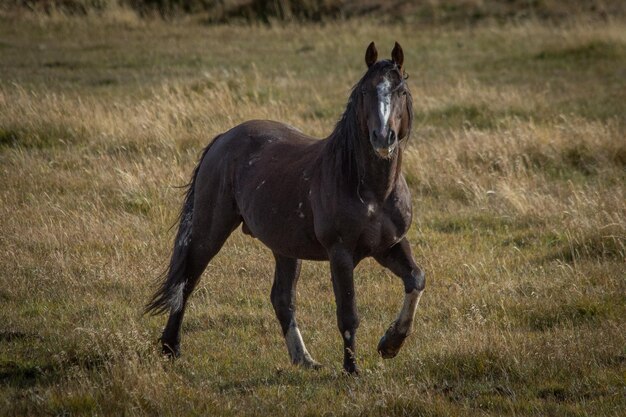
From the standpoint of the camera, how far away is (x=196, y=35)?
2512cm

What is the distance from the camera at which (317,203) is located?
646 centimetres

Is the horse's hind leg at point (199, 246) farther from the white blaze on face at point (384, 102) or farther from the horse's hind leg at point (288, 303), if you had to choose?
the white blaze on face at point (384, 102)

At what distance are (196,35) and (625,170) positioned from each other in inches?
595

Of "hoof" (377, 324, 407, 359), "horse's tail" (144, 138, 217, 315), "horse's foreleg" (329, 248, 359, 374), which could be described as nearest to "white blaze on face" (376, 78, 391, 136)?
"horse's foreleg" (329, 248, 359, 374)

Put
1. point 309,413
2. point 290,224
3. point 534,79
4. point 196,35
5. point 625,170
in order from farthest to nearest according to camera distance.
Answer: point 196,35
point 534,79
point 625,170
point 290,224
point 309,413

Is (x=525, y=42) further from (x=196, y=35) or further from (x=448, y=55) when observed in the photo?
(x=196, y=35)

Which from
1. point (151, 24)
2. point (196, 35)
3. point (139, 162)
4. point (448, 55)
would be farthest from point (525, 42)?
point (139, 162)

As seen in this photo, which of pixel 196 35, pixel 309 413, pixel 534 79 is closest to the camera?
pixel 309 413

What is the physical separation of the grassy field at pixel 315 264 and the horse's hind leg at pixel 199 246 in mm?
201

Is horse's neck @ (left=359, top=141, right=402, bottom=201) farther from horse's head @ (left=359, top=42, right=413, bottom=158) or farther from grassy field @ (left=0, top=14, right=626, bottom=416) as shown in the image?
grassy field @ (left=0, top=14, right=626, bottom=416)

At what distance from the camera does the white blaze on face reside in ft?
19.3

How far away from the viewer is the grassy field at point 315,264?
20.2 ft

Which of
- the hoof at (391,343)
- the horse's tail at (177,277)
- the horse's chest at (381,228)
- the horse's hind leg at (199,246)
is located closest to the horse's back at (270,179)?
the horse's hind leg at (199,246)

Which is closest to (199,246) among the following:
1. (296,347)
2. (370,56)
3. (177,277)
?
(177,277)
